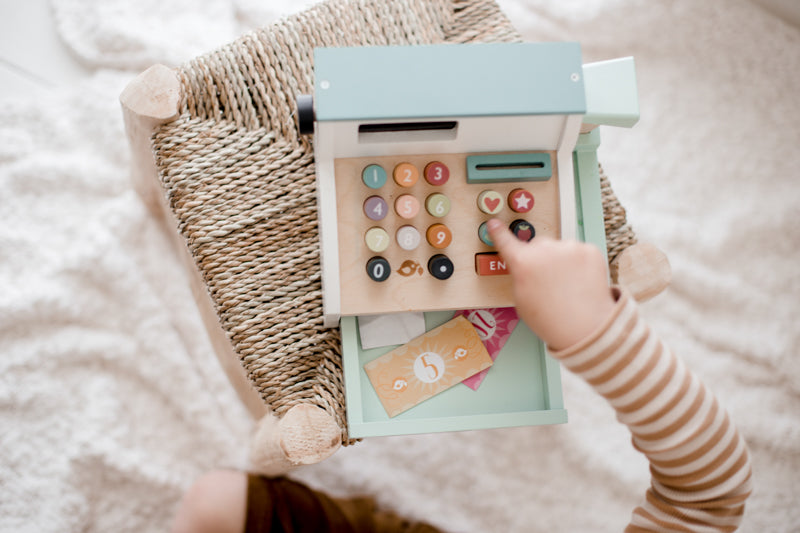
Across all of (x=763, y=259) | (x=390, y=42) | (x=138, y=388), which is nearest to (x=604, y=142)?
(x=763, y=259)

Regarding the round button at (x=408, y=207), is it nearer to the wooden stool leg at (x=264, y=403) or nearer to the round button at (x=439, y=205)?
the round button at (x=439, y=205)

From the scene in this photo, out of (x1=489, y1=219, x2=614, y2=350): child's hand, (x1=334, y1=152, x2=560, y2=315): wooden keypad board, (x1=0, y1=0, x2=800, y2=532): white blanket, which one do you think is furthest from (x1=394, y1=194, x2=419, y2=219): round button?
(x1=0, y1=0, x2=800, y2=532): white blanket

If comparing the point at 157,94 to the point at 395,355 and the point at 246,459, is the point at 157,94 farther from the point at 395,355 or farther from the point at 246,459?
the point at 246,459

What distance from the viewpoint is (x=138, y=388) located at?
3.25 ft

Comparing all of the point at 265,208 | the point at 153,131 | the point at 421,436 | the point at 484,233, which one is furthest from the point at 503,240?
the point at 421,436

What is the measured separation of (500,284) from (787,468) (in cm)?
73

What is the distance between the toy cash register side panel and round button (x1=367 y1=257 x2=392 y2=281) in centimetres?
1

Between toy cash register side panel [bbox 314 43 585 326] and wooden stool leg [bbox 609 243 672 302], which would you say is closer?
toy cash register side panel [bbox 314 43 585 326]

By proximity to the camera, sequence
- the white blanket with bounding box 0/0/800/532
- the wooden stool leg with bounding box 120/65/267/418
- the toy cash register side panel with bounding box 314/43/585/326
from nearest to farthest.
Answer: the toy cash register side panel with bounding box 314/43/585/326
the wooden stool leg with bounding box 120/65/267/418
the white blanket with bounding box 0/0/800/532

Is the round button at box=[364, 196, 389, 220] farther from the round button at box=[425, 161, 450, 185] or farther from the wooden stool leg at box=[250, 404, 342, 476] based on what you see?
the wooden stool leg at box=[250, 404, 342, 476]

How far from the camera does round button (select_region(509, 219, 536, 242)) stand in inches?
24.2

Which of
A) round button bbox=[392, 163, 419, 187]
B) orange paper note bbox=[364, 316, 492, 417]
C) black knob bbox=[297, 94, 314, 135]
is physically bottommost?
orange paper note bbox=[364, 316, 492, 417]

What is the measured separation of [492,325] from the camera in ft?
2.30

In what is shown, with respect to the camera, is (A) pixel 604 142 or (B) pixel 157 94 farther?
(A) pixel 604 142
